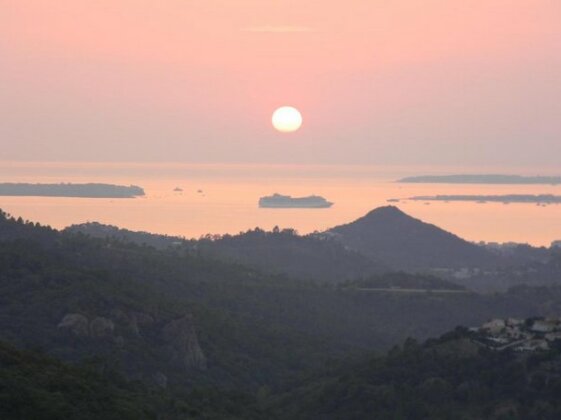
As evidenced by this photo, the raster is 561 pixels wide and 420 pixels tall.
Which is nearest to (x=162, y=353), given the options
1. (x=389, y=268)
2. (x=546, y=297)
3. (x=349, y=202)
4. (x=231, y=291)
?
Answer: (x=231, y=291)

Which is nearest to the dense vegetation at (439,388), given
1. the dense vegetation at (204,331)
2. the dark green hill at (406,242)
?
the dense vegetation at (204,331)

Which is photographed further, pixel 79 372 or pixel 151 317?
pixel 151 317

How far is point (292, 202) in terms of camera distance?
177 meters

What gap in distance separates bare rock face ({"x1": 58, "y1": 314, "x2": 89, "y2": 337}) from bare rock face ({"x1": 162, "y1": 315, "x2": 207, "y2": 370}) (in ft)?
10.1

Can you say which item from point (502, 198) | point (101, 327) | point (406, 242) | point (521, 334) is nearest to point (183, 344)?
point (101, 327)

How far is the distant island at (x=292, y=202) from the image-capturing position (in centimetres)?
17175

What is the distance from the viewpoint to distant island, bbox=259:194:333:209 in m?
172

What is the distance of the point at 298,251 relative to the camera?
109 metres

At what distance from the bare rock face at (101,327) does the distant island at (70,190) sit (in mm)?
109755

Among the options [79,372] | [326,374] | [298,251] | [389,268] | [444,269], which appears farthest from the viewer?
[444,269]

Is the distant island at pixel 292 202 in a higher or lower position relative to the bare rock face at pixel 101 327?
higher

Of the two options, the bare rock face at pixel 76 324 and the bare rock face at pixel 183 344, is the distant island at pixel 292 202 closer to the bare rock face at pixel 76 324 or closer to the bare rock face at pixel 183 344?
the bare rock face at pixel 183 344

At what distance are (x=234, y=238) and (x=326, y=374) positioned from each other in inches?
2289

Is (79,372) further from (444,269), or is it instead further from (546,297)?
(444,269)
